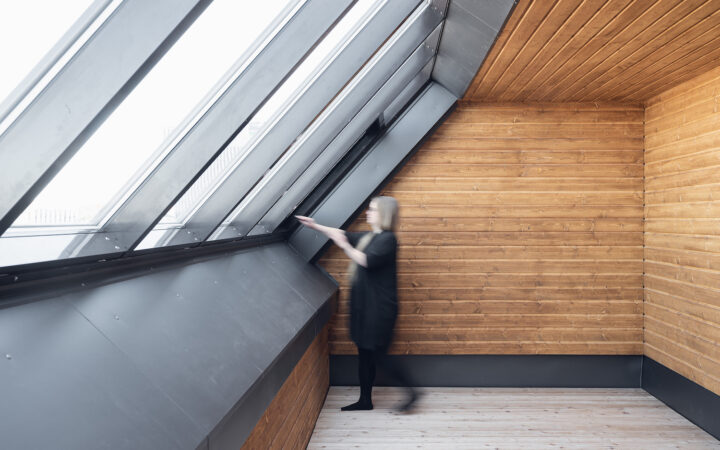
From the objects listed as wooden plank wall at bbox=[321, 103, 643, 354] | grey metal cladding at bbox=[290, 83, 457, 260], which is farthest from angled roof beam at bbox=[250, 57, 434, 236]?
wooden plank wall at bbox=[321, 103, 643, 354]

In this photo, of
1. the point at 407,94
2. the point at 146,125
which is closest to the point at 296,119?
the point at 146,125

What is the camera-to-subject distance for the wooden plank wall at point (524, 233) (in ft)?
17.6

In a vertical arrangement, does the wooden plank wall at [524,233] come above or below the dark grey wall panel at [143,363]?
above

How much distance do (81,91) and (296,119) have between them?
5.42ft

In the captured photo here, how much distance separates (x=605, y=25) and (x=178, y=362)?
282cm

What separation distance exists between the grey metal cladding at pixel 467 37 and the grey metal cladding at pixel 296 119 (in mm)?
431

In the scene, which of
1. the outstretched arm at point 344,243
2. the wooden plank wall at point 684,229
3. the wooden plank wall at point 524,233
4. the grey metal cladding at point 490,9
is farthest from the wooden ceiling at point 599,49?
the outstretched arm at point 344,243

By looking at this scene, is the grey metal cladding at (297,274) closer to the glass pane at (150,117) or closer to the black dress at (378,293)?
the black dress at (378,293)

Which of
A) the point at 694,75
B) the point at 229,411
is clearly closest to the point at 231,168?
the point at 229,411

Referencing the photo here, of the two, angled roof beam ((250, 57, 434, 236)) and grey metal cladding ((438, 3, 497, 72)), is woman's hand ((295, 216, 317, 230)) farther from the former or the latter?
grey metal cladding ((438, 3, 497, 72))

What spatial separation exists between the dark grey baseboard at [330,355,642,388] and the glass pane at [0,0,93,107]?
15.2ft

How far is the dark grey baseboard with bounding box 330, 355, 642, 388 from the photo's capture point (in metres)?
5.39

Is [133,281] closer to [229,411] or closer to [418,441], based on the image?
[229,411]

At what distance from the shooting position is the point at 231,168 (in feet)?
9.61
